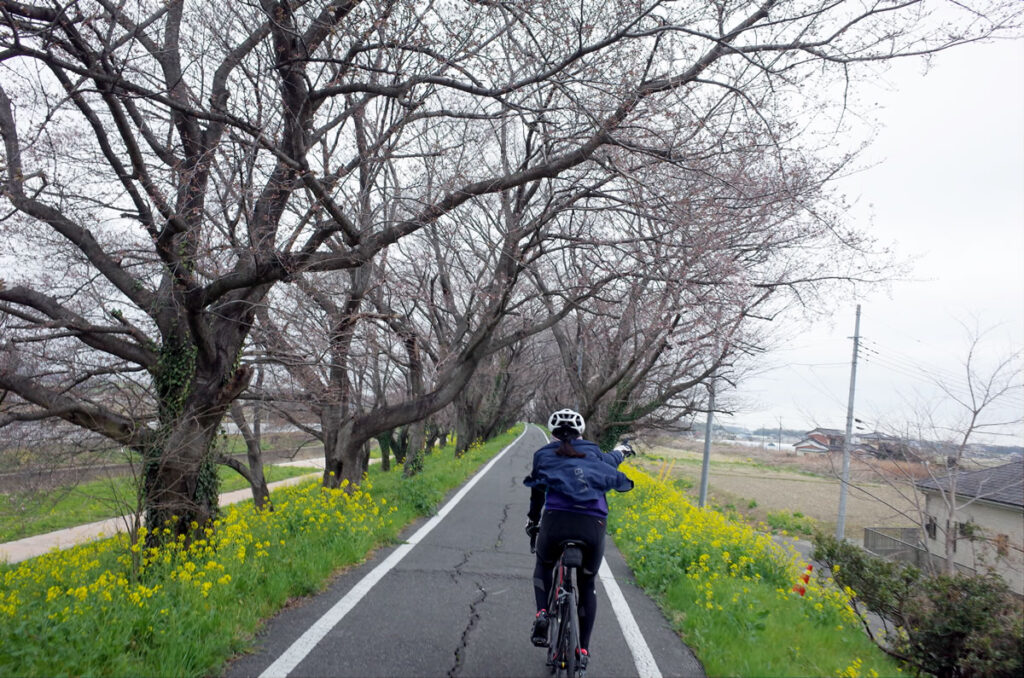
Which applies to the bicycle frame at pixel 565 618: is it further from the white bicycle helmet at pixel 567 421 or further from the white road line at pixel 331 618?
the white road line at pixel 331 618

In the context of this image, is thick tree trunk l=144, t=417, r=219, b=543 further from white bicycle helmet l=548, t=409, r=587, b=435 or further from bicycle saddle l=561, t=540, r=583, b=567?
bicycle saddle l=561, t=540, r=583, b=567

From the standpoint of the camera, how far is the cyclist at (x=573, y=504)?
14.3 ft

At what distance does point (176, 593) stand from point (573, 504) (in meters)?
3.15

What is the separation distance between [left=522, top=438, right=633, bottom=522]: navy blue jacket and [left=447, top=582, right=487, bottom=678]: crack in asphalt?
1234 millimetres

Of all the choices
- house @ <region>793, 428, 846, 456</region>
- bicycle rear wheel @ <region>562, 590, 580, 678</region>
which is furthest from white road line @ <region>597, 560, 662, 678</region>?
house @ <region>793, 428, 846, 456</region>

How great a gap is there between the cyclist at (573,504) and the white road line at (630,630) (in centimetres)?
65

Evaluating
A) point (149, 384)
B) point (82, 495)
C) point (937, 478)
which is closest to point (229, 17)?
point (149, 384)

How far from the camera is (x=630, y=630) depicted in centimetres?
557

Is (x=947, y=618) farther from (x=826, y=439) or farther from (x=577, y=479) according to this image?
(x=826, y=439)

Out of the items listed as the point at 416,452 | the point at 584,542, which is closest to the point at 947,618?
the point at 584,542

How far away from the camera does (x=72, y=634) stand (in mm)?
3834

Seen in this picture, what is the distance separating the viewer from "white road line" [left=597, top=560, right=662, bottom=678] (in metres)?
4.68

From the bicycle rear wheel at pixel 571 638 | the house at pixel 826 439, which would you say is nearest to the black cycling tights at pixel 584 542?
the bicycle rear wheel at pixel 571 638

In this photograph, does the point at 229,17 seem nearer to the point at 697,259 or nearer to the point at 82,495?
the point at 82,495
